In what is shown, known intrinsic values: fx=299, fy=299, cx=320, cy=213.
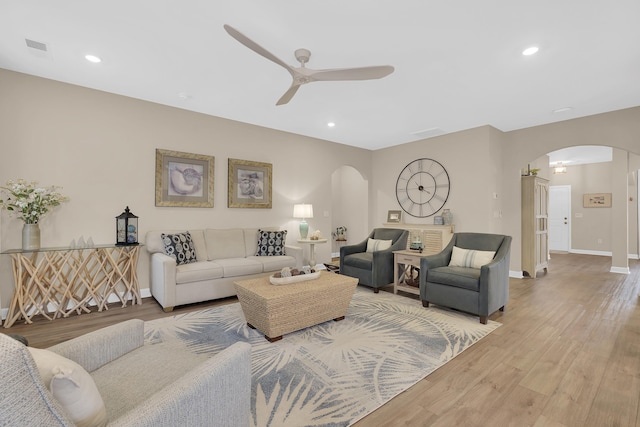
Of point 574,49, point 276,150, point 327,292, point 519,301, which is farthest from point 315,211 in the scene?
point 574,49

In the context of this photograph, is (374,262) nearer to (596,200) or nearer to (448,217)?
(448,217)

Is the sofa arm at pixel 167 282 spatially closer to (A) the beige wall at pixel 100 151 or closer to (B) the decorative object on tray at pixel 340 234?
(A) the beige wall at pixel 100 151

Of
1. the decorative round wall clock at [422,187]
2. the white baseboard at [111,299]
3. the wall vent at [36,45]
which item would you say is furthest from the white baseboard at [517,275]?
the wall vent at [36,45]

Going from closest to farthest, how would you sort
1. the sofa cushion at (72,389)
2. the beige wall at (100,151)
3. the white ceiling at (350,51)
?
the sofa cushion at (72,389) < the white ceiling at (350,51) < the beige wall at (100,151)

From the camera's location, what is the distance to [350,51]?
285cm

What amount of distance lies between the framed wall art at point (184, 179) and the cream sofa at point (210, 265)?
0.46 metres

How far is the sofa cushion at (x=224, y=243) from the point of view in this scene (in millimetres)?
4352

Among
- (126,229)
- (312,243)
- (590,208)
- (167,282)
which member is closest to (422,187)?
(312,243)

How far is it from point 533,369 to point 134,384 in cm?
267

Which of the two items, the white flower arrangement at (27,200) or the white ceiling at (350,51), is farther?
the white flower arrangement at (27,200)

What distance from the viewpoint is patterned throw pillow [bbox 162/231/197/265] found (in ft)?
12.7

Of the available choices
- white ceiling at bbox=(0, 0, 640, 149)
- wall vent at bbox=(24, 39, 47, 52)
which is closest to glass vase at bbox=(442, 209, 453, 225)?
white ceiling at bbox=(0, 0, 640, 149)

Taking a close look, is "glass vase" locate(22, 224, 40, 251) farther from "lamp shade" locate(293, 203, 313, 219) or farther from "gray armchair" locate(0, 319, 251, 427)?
"lamp shade" locate(293, 203, 313, 219)

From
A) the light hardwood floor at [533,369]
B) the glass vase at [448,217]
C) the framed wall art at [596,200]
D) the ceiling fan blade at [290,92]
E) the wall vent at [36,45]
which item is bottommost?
the light hardwood floor at [533,369]
